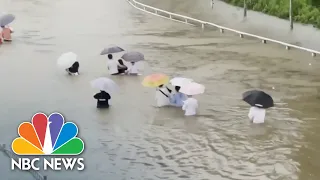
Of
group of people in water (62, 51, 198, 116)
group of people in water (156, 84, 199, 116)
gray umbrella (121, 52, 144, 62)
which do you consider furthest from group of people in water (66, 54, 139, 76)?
group of people in water (156, 84, 199, 116)

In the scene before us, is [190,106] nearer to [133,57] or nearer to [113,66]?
[133,57]

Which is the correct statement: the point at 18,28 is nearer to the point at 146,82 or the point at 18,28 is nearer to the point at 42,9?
the point at 42,9

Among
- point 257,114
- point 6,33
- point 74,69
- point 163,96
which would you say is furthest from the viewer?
point 6,33

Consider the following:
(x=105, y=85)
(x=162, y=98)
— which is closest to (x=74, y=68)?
(x=105, y=85)

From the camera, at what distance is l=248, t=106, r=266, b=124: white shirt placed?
45.1ft

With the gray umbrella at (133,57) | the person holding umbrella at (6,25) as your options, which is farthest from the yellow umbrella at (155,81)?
the person holding umbrella at (6,25)

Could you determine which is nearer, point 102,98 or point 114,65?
point 102,98

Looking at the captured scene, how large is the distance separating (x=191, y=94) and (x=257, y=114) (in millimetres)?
1691

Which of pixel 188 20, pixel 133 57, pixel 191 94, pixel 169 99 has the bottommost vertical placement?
pixel 169 99

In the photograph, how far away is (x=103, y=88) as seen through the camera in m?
14.7

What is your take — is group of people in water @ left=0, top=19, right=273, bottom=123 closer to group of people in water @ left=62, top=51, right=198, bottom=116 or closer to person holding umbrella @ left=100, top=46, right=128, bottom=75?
group of people in water @ left=62, top=51, right=198, bottom=116

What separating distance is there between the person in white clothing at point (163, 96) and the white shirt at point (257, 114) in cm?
236

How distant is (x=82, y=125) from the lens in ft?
44.9

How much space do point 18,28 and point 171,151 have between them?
19.7 meters
